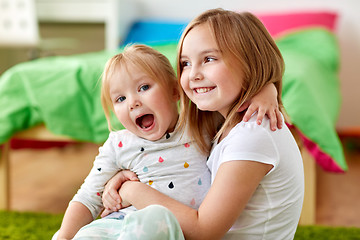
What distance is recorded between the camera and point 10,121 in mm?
1715

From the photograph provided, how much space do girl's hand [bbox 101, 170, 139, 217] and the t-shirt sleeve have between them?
0.25 metres

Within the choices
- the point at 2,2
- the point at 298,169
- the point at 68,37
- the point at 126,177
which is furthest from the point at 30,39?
the point at 298,169

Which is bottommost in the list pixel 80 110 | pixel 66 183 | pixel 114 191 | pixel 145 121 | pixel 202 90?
pixel 66 183

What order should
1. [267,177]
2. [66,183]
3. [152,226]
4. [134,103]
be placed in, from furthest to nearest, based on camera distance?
[66,183] → [134,103] → [267,177] → [152,226]

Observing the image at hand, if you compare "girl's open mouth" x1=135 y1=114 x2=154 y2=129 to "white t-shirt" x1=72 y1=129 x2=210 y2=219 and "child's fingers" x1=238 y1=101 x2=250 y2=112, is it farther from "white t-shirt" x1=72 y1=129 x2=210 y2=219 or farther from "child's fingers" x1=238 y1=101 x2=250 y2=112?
"child's fingers" x1=238 y1=101 x2=250 y2=112

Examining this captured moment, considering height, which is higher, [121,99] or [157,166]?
[121,99]

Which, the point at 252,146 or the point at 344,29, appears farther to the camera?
the point at 344,29

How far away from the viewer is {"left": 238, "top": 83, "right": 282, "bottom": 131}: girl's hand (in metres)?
0.91

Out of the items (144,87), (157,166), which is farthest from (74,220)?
(144,87)

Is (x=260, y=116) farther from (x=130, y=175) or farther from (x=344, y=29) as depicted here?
(x=344, y=29)

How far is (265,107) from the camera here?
92cm

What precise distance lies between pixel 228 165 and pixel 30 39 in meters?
2.45

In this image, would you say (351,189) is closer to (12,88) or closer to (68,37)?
(12,88)

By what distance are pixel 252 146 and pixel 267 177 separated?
0.08 metres
